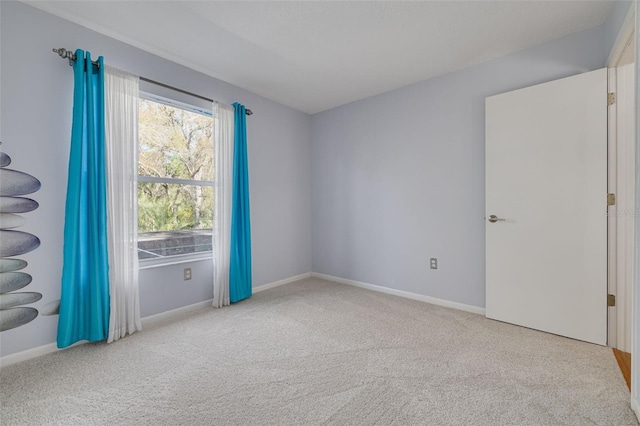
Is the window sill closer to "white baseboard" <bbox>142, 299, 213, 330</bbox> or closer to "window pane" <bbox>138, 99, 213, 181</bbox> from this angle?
"white baseboard" <bbox>142, 299, 213, 330</bbox>

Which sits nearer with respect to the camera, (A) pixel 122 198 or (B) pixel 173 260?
(A) pixel 122 198

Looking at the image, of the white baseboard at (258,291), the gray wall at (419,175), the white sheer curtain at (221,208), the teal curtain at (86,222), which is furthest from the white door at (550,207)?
the teal curtain at (86,222)

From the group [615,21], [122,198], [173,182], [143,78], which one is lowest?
[122,198]

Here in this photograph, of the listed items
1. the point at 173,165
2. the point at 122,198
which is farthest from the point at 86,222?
the point at 173,165

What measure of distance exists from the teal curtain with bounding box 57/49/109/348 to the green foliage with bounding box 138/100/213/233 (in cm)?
45

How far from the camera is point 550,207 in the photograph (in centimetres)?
240

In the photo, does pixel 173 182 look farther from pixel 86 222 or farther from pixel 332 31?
pixel 332 31

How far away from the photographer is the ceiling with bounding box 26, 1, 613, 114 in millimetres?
2074

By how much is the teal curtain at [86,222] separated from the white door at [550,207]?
334cm

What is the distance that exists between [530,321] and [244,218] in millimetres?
2947

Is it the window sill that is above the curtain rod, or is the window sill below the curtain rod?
below

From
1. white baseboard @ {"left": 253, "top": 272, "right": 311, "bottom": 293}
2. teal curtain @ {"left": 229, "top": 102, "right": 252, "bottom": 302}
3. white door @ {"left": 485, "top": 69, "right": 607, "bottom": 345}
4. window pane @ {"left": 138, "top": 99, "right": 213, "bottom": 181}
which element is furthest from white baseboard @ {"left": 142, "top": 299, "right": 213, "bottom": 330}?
white door @ {"left": 485, "top": 69, "right": 607, "bottom": 345}

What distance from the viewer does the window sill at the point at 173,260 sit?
2717 millimetres

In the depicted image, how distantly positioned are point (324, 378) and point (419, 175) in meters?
2.37
